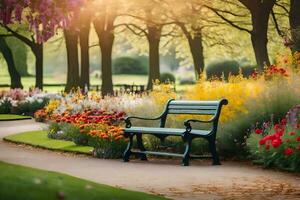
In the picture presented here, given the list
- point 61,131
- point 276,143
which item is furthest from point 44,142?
point 276,143

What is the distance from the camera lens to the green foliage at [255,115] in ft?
50.2

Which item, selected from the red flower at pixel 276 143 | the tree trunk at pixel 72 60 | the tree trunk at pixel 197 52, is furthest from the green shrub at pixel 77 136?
the tree trunk at pixel 197 52

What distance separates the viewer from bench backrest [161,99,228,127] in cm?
1457

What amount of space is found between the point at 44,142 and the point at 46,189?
11332 millimetres

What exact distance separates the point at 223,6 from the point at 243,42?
9.77 m

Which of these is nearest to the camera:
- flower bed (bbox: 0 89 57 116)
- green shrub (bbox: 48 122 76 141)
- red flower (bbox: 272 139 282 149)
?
red flower (bbox: 272 139 282 149)

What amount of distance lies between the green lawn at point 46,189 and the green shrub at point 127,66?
2891 inches

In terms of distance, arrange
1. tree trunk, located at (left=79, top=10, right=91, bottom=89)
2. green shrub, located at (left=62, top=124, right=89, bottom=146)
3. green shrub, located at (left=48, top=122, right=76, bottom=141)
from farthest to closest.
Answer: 1. tree trunk, located at (left=79, top=10, right=91, bottom=89)
2. green shrub, located at (left=48, top=122, right=76, bottom=141)
3. green shrub, located at (left=62, top=124, right=89, bottom=146)

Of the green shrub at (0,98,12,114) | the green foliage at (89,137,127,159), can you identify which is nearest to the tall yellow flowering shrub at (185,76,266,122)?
the green foliage at (89,137,127,159)

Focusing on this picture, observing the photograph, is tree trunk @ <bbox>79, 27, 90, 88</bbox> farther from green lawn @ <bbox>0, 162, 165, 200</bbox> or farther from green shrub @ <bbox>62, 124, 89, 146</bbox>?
green lawn @ <bbox>0, 162, 165, 200</bbox>

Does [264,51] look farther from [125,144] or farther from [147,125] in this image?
[125,144]

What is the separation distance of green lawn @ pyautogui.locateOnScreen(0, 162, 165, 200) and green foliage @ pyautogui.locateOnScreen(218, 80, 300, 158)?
6.74 metres

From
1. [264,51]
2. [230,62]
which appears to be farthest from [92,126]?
[230,62]

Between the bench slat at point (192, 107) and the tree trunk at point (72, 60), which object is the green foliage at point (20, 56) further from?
the bench slat at point (192, 107)
